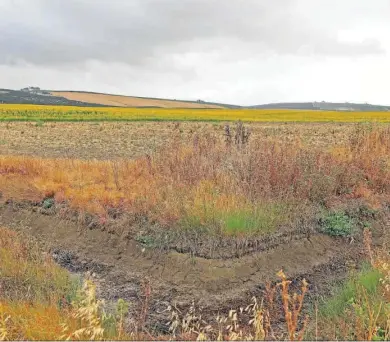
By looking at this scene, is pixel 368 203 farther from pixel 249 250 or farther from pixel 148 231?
pixel 148 231

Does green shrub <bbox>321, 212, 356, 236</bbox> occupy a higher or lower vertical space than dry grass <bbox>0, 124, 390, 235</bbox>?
lower

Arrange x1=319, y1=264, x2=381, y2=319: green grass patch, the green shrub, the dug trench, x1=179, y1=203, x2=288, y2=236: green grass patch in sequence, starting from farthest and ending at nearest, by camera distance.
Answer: the green shrub < x1=179, y1=203, x2=288, y2=236: green grass patch < the dug trench < x1=319, y1=264, x2=381, y2=319: green grass patch

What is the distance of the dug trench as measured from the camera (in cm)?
666

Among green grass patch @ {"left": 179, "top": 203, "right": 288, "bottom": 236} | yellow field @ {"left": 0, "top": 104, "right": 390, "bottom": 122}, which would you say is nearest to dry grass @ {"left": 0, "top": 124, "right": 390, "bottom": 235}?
green grass patch @ {"left": 179, "top": 203, "right": 288, "bottom": 236}

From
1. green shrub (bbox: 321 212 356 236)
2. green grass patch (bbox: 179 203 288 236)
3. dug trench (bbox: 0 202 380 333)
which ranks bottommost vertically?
dug trench (bbox: 0 202 380 333)

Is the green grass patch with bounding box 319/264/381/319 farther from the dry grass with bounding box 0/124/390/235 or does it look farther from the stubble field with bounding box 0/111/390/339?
the dry grass with bounding box 0/124/390/235

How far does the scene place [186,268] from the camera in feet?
24.3

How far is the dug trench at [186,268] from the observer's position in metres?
6.66

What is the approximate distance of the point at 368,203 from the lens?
998 centimetres

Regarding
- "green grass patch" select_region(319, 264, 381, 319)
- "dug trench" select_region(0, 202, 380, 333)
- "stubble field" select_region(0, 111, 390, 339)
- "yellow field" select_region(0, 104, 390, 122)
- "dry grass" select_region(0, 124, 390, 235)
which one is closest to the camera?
"green grass patch" select_region(319, 264, 381, 319)

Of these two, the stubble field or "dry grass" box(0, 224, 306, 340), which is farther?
the stubble field

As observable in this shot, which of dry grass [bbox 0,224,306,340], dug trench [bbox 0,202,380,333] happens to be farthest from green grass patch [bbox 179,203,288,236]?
dry grass [bbox 0,224,306,340]

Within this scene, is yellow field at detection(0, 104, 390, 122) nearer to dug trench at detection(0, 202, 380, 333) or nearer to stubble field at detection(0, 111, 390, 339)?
stubble field at detection(0, 111, 390, 339)

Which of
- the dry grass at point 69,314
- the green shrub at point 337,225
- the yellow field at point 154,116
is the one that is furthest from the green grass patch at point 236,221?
the yellow field at point 154,116
